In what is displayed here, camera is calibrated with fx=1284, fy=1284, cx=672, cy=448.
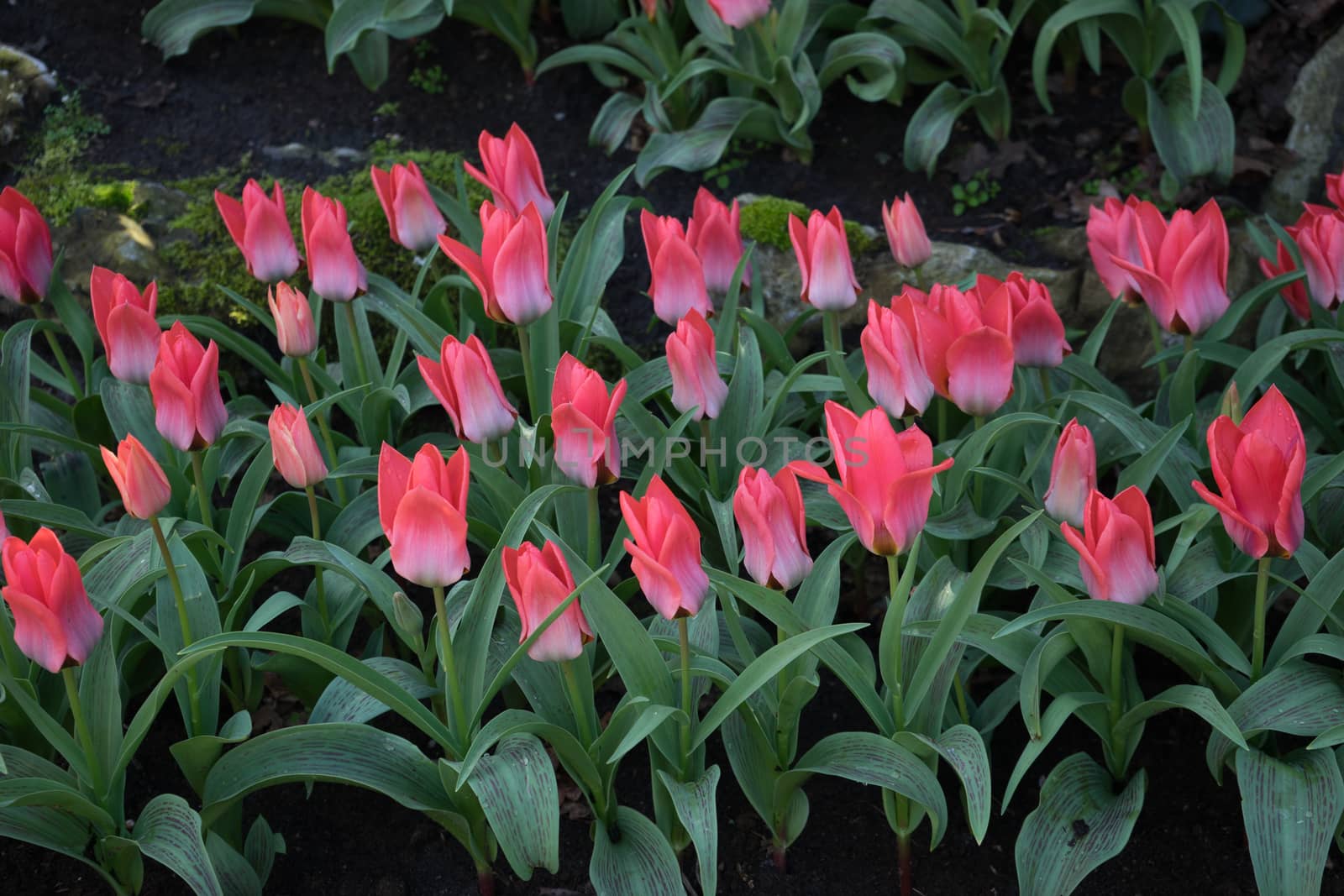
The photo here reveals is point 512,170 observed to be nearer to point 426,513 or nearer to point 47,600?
point 426,513

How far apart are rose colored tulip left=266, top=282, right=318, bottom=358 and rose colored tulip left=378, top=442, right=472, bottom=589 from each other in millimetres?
763

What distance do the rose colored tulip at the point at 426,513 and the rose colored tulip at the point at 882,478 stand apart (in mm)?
473

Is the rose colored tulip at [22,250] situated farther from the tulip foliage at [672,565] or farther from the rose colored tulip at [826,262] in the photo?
the rose colored tulip at [826,262]

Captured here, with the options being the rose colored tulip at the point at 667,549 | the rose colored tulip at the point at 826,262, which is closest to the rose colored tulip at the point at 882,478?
the rose colored tulip at the point at 667,549

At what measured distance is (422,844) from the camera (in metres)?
2.33

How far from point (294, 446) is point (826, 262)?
1080 millimetres

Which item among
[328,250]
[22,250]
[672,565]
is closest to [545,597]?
[672,565]

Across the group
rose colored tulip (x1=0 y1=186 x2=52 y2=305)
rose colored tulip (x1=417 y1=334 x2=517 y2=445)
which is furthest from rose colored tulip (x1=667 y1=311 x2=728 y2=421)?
rose colored tulip (x1=0 y1=186 x2=52 y2=305)

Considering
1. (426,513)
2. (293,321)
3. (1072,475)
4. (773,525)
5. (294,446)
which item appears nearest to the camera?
(426,513)

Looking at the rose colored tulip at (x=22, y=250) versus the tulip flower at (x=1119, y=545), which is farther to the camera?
the rose colored tulip at (x=22, y=250)

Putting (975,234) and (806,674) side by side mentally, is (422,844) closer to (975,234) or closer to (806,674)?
(806,674)

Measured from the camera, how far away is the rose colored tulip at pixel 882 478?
1785 millimetres

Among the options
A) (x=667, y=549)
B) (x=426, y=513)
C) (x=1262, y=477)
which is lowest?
(x=1262, y=477)

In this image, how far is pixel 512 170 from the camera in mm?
2766
